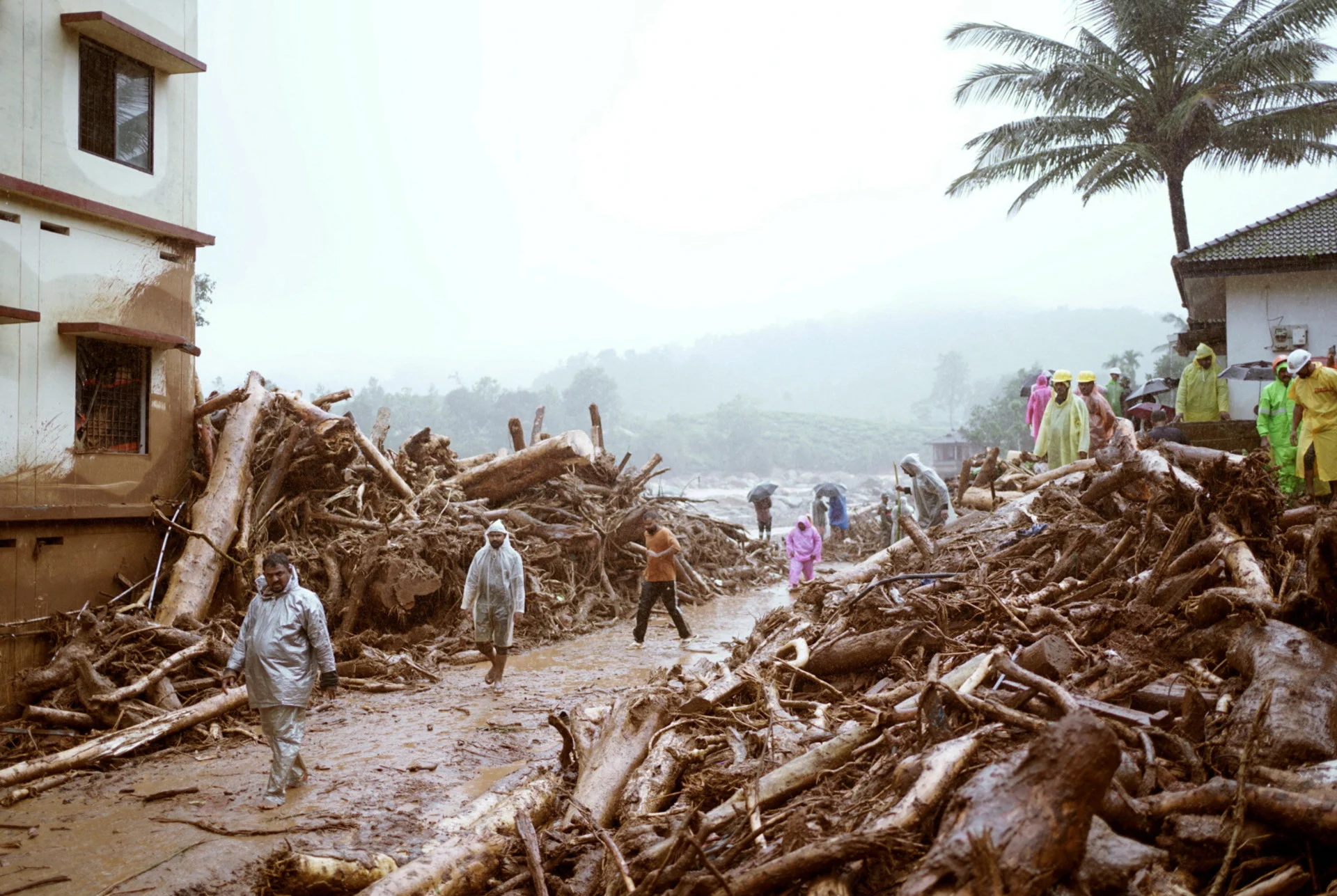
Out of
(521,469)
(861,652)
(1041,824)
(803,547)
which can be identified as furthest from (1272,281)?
(1041,824)

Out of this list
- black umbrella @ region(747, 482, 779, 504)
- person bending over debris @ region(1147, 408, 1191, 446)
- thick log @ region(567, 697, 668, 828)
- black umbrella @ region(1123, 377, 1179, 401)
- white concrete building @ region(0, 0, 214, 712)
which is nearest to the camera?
thick log @ region(567, 697, 668, 828)

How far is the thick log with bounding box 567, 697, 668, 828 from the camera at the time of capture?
198 inches

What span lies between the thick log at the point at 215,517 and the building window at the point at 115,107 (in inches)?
131

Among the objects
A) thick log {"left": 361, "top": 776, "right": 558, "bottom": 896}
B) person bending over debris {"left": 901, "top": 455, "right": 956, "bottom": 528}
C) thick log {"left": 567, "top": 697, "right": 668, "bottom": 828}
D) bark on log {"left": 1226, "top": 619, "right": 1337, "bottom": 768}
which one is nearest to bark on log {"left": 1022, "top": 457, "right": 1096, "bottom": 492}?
person bending over debris {"left": 901, "top": 455, "right": 956, "bottom": 528}

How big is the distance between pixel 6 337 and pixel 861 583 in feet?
29.9

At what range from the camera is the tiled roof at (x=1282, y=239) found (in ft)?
49.2

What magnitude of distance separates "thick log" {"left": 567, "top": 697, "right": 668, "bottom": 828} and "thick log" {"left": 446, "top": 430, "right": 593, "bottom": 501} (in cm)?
908

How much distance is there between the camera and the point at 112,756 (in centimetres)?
727

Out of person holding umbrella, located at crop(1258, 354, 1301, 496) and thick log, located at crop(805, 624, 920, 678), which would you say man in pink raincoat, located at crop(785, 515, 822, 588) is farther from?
thick log, located at crop(805, 624, 920, 678)

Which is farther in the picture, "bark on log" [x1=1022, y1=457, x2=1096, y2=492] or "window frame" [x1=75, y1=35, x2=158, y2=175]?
"bark on log" [x1=1022, y1=457, x2=1096, y2=492]

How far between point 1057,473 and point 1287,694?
315 inches

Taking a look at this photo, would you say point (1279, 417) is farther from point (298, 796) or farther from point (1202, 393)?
point (298, 796)

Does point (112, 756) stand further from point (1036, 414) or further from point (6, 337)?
point (1036, 414)

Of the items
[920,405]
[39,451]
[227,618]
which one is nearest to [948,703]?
[227,618]
